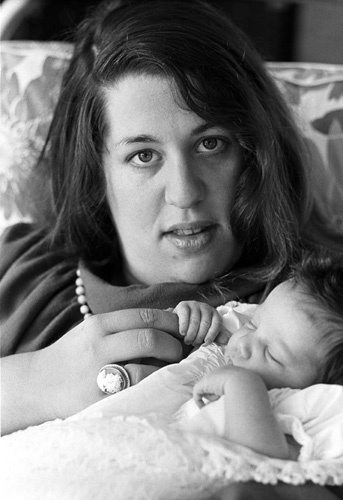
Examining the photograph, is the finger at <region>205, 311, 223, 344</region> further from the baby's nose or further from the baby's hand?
the baby's nose

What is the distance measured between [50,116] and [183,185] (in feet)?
2.16

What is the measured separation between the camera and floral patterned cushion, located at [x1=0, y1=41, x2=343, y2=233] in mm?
1791

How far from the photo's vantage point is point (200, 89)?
1.32 meters

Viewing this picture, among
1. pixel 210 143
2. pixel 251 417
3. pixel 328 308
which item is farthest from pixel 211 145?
pixel 251 417

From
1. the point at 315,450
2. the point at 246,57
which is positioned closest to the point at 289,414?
the point at 315,450

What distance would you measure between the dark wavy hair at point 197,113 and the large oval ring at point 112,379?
1.01ft

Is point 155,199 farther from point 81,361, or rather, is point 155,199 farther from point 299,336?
point 299,336

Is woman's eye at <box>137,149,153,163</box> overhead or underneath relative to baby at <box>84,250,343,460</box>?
overhead

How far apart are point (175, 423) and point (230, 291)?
369 millimetres

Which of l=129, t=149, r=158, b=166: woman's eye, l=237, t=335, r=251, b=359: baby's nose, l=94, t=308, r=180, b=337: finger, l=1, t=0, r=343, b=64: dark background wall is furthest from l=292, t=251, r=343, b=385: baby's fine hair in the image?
l=1, t=0, r=343, b=64: dark background wall

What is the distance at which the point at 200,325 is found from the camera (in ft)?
4.00

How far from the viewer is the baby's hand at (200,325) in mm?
1216

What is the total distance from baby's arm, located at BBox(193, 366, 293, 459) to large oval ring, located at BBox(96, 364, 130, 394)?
239 millimetres

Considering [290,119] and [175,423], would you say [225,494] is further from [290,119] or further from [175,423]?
[290,119]
